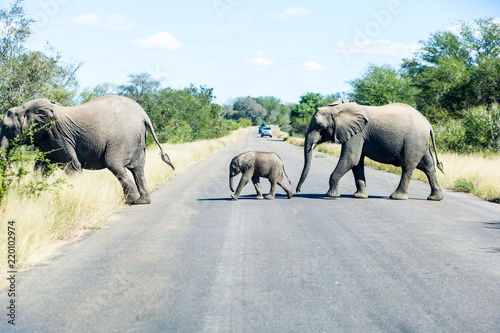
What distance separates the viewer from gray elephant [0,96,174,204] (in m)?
9.88

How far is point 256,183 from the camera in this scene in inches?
448

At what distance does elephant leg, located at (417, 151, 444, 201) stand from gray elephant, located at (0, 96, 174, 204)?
6476 millimetres

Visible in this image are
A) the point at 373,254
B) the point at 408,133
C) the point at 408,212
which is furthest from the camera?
the point at 408,133

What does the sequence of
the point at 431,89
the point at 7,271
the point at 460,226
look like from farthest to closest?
the point at 431,89 → the point at 460,226 → the point at 7,271

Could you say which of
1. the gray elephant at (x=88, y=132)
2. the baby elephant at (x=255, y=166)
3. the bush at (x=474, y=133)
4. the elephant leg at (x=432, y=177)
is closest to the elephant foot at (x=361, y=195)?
the elephant leg at (x=432, y=177)

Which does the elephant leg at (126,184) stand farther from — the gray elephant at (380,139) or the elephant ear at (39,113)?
the gray elephant at (380,139)

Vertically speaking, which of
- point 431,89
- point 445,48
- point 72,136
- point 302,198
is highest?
point 445,48

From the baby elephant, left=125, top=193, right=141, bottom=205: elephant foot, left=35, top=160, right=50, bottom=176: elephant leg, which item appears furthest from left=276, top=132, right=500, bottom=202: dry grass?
left=35, top=160, right=50, bottom=176: elephant leg

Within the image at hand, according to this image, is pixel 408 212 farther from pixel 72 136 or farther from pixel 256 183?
pixel 72 136

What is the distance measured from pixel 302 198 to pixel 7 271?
285 inches

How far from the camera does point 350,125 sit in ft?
37.7

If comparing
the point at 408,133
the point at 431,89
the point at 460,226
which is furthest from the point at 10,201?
the point at 431,89

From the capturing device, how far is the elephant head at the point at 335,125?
1148cm

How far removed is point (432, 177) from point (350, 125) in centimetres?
223
